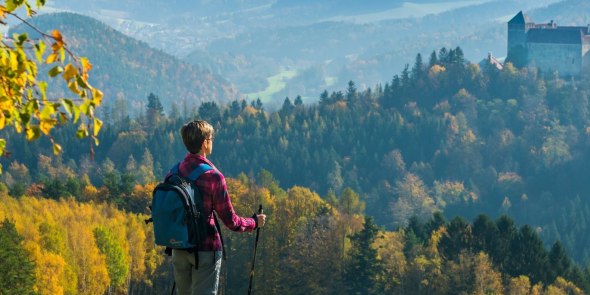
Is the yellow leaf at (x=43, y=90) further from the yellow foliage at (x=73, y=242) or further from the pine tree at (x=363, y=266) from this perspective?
the pine tree at (x=363, y=266)

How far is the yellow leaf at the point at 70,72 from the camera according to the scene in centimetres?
854

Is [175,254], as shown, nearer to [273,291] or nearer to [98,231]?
[98,231]

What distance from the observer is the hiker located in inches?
465

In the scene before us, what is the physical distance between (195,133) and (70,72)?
326 centimetres

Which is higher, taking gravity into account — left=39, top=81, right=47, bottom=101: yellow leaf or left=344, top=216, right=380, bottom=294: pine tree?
left=39, top=81, right=47, bottom=101: yellow leaf

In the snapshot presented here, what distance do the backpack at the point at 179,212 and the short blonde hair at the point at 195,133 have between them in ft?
0.78

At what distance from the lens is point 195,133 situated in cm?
1177

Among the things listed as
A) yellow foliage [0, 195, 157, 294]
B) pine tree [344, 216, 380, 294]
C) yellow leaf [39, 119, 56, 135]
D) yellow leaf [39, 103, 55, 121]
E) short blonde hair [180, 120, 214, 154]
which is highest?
yellow leaf [39, 103, 55, 121]

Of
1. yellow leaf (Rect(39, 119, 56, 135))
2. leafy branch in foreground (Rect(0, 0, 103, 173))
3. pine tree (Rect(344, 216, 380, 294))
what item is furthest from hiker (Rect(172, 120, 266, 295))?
pine tree (Rect(344, 216, 380, 294))

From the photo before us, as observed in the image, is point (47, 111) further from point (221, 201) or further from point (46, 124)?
point (221, 201)

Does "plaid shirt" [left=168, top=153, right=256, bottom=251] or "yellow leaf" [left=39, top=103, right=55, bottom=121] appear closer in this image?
"yellow leaf" [left=39, top=103, right=55, bottom=121]

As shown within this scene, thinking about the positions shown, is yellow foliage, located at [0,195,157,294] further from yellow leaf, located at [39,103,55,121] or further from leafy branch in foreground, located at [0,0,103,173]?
yellow leaf, located at [39,103,55,121]

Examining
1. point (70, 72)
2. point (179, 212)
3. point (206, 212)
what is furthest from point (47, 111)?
point (206, 212)

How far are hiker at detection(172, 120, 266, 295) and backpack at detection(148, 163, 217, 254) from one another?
0.07 meters
